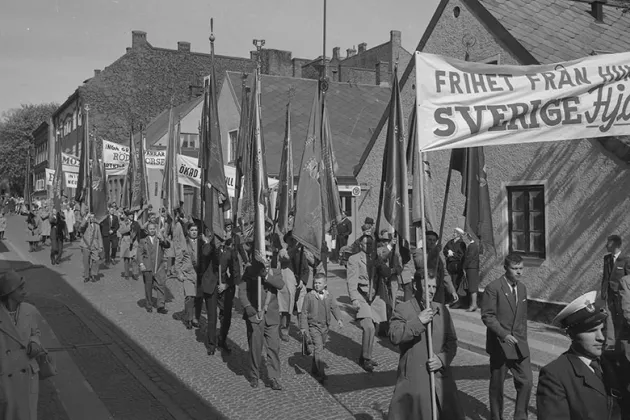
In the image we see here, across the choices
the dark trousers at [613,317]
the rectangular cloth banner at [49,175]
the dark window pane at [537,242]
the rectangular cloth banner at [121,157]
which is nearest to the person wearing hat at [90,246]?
the rectangular cloth banner at [121,157]

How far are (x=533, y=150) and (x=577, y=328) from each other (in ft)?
32.4

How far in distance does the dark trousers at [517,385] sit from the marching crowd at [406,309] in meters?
0.01

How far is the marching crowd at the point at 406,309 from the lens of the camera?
3.29 m

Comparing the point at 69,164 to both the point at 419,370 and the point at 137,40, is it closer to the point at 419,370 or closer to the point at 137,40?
the point at 419,370

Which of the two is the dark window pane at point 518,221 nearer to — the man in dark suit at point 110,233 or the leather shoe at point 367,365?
the leather shoe at point 367,365

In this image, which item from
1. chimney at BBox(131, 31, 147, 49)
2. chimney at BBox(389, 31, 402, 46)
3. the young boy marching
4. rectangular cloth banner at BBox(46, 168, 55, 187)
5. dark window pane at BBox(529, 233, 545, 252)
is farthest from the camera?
chimney at BBox(131, 31, 147, 49)

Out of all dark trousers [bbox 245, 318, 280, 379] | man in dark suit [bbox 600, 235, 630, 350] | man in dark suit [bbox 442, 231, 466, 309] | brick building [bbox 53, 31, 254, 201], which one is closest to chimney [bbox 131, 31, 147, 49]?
brick building [bbox 53, 31, 254, 201]

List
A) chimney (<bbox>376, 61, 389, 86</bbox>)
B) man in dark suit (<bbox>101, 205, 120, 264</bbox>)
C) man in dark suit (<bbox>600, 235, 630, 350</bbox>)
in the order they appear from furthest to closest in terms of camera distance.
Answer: chimney (<bbox>376, 61, 389, 86</bbox>) < man in dark suit (<bbox>101, 205, 120, 264</bbox>) < man in dark suit (<bbox>600, 235, 630, 350</bbox>)

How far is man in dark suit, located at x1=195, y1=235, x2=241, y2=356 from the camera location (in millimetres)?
9797

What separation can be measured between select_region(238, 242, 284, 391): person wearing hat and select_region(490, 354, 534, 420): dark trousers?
2.79 meters

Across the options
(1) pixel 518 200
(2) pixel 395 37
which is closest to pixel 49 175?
(1) pixel 518 200

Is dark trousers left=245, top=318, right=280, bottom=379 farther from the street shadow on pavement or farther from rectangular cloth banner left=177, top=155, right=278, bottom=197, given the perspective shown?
rectangular cloth banner left=177, top=155, right=278, bottom=197

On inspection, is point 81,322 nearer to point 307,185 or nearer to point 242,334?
point 242,334

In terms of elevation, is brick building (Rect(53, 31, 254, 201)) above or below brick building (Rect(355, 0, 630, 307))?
above
